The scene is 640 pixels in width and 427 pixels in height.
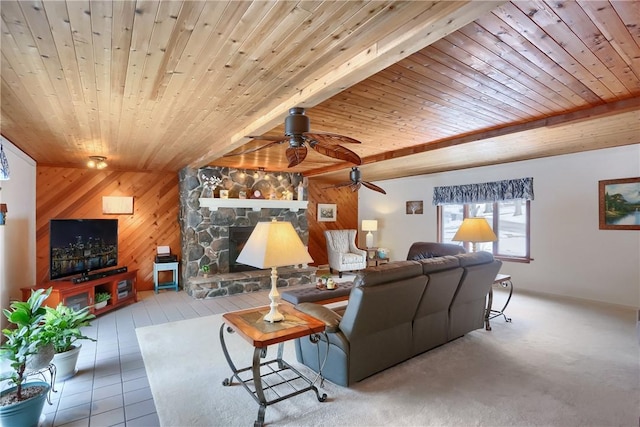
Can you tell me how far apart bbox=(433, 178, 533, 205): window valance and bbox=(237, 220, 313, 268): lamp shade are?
511 centimetres

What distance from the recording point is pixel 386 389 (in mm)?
2559

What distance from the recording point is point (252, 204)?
651 cm

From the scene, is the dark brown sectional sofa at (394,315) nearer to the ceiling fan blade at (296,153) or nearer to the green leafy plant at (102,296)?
the ceiling fan blade at (296,153)

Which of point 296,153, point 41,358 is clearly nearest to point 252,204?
point 296,153

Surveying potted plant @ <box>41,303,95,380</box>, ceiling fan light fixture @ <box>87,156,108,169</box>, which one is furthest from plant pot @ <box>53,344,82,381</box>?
ceiling fan light fixture @ <box>87,156,108,169</box>

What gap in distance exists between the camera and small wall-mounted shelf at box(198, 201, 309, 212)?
6.08m

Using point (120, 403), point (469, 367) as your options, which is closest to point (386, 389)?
point (469, 367)

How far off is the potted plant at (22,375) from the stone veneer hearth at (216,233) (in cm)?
321

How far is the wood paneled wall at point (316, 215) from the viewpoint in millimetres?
8500

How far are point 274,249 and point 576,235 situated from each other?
540cm

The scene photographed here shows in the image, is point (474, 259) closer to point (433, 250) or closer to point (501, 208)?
point (433, 250)

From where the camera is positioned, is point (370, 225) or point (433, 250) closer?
point (433, 250)

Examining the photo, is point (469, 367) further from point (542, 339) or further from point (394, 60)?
point (394, 60)

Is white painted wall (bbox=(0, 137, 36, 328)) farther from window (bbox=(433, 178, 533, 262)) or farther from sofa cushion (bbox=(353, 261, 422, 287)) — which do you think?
window (bbox=(433, 178, 533, 262))
